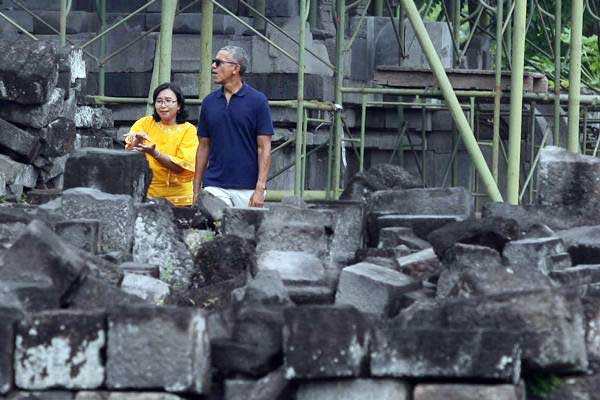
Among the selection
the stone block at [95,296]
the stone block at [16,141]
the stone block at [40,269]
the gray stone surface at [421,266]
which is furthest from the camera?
the stone block at [16,141]

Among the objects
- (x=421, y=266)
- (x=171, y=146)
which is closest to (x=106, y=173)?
(x=171, y=146)

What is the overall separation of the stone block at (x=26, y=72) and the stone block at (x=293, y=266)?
9.60 ft

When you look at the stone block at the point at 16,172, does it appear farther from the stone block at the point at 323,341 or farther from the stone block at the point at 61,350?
the stone block at the point at 323,341

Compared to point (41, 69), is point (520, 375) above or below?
below

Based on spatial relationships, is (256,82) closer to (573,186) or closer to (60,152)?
(60,152)

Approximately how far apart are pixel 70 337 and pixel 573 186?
371 cm

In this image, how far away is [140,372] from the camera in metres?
7.48

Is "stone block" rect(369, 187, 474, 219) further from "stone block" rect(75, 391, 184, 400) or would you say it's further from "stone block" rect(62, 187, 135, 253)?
"stone block" rect(75, 391, 184, 400)

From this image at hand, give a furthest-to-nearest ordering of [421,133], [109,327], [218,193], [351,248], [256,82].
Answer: [421,133] < [256,82] < [218,193] < [351,248] < [109,327]

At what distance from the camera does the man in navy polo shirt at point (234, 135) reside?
444 inches

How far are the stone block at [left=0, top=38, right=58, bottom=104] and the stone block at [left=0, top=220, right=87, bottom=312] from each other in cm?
356

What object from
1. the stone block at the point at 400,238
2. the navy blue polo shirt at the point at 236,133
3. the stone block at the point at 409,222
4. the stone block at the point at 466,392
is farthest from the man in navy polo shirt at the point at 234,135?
the stone block at the point at 466,392

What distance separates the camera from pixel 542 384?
25.4 feet

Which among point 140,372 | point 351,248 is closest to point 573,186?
point 351,248
